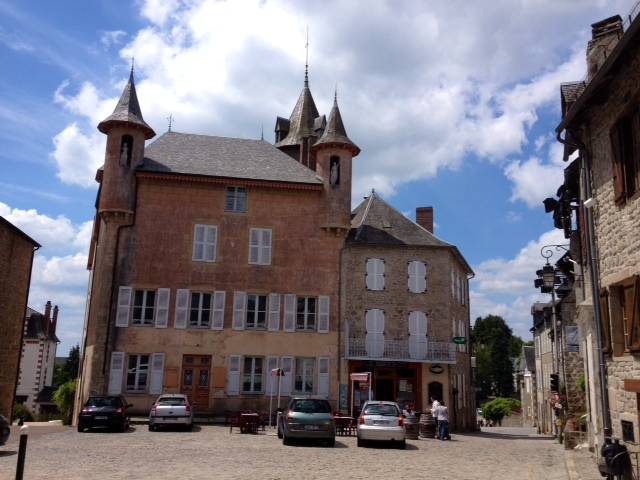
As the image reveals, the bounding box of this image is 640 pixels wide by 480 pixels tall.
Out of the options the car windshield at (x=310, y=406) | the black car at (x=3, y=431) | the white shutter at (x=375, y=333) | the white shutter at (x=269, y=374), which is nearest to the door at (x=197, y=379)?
the white shutter at (x=269, y=374)

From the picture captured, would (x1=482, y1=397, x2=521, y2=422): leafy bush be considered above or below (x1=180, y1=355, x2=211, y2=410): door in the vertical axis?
below

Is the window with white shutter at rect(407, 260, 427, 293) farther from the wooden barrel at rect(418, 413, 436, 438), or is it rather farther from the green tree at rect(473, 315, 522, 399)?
the green tree at rect(473, 315, 522, 399)

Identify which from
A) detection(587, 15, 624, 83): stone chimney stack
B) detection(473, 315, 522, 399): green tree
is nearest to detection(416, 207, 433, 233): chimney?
detection(587, 15, 624, 83): stone chimney stack

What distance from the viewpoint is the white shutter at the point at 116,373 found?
2594 centimetres

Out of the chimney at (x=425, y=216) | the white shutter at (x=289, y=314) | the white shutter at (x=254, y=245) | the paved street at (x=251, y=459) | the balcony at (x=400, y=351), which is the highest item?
the chimney at (x=425, y=216)

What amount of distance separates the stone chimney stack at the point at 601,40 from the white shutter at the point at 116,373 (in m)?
20.9

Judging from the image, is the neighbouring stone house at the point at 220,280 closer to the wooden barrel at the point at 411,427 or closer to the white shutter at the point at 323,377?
the white shutter at the point at 323,377

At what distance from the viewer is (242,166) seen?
29.6 meters

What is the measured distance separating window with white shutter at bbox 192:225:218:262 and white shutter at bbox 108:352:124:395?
5.22 metres

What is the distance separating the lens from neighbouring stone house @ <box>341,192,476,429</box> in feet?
94.6

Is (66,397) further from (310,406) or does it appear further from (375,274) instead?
(310,406)

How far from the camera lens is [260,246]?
28.1 meters

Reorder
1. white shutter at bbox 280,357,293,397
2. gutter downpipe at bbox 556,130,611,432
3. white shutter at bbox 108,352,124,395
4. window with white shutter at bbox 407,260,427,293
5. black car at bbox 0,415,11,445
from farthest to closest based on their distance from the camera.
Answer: window with white shutter at bbox 407,260,427,293 → white shutter at bbox 280,357,293,397 → white shutter at bbox 108,352,124,395 → black car at bbox 0,415,11,445 → gutter downpipe at bbox 556,130,611,432

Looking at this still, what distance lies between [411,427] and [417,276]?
9936 millimetres
